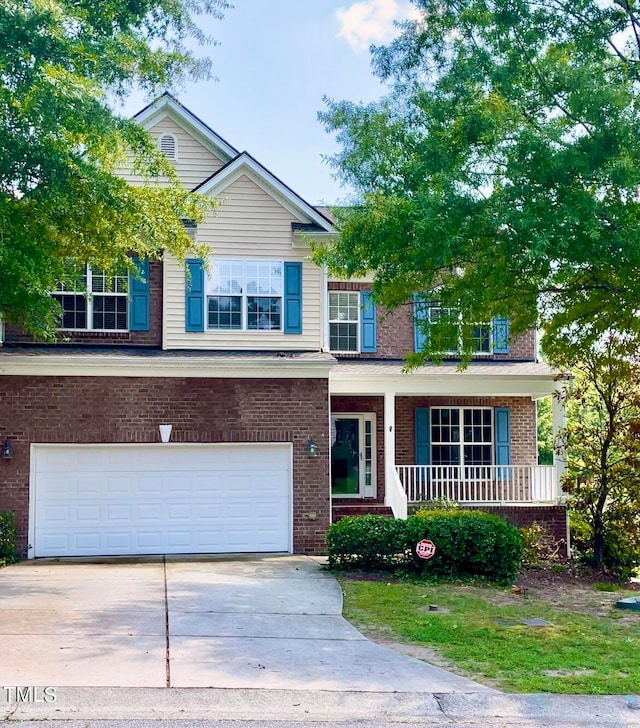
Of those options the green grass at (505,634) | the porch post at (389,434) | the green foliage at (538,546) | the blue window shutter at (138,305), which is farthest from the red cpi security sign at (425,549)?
the blue window shutter at (138,305)

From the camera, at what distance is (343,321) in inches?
806

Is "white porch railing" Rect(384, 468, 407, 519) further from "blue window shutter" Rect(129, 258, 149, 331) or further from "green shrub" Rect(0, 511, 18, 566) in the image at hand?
"green shrub" Rect(0, 511, 18, 566)

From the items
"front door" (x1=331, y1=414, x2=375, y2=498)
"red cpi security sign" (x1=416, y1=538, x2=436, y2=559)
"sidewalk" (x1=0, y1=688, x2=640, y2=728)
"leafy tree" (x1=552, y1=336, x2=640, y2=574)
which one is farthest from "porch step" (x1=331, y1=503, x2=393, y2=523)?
"sidewalk" (x1=0, y1=688, x2=640, y2=728)

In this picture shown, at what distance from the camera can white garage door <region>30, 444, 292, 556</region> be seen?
15.8 metres

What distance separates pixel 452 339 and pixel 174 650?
7.86 m

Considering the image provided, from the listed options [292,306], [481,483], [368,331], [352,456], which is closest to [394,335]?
[368,331]

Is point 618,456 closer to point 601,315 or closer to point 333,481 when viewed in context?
point 601,315

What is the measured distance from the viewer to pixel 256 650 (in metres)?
8.86

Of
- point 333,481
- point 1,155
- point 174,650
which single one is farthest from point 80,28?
point 333,481

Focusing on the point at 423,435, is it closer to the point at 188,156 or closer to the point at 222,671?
the point at 188,156

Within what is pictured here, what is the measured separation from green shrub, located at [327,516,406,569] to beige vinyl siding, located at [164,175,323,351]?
436 centimetres

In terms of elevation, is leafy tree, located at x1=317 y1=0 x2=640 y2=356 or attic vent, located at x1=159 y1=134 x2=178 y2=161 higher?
attic vent, located at x1=159 y1=134 x2=178 y2=161

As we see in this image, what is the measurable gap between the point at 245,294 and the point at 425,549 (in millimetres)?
6371

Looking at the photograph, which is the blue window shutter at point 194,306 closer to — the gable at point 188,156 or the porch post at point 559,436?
the gable at point 188,156
